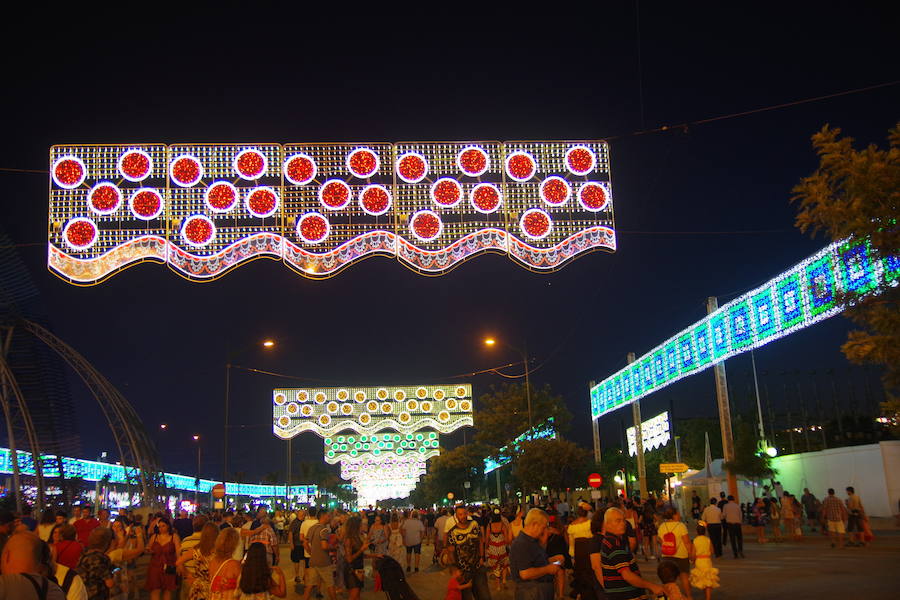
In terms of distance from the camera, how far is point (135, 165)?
48.2ft

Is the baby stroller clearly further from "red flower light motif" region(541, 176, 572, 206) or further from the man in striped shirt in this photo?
"red flower light motif" region(541, 176, 572, 206)

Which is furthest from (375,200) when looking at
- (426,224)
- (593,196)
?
(593,196)

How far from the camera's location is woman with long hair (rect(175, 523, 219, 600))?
8.55 m

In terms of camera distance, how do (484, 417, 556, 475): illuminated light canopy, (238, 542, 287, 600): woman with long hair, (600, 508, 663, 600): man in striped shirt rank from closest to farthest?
1. (238, 542, 287, 600): woman with long hair
2. (600, 508, 663, 600): man in striped shirt
3. (484, 417, 556, 475): illuminated light canopy

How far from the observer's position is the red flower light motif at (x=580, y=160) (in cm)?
1532

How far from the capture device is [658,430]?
182ft

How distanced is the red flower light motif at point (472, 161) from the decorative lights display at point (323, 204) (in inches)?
0.7

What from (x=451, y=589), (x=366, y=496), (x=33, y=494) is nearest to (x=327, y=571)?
(x=451, y=589)

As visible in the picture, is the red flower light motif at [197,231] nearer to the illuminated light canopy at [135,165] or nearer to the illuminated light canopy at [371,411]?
the illuminated light canopy at [135,165]

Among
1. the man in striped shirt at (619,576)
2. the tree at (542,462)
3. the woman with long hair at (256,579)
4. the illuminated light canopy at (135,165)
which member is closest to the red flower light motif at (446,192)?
the illuminated light canopy at (135,165)

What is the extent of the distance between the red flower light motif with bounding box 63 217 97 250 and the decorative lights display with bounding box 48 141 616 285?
0.9 inches

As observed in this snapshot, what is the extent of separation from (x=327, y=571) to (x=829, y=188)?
411 inches

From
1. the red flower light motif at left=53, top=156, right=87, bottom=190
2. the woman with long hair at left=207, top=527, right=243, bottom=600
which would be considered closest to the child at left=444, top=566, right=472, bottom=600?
the woman with long hair at left=207, top=527, right=243, bottom=600

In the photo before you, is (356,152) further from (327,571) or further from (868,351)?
(868,351)
